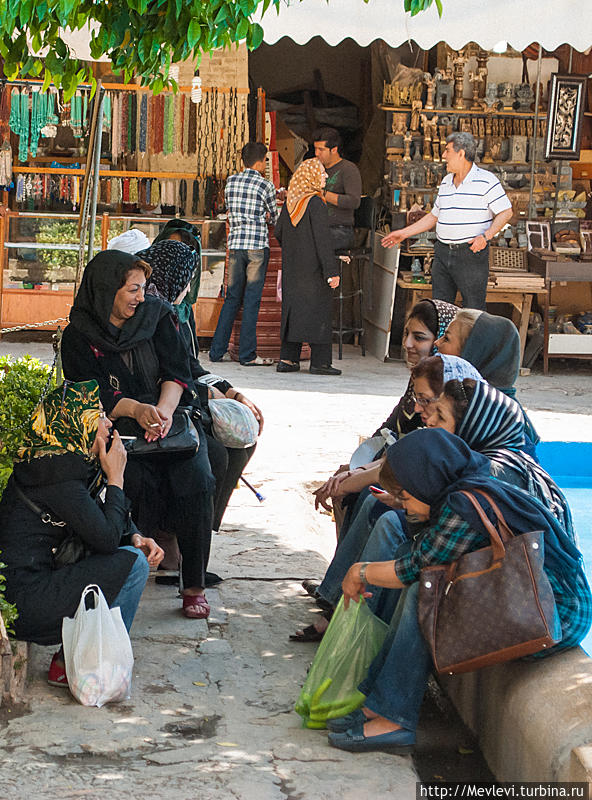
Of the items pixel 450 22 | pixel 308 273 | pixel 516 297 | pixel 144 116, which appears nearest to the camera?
pixel 450 22

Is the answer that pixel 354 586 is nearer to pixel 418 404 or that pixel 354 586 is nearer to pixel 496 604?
pixel 496 604

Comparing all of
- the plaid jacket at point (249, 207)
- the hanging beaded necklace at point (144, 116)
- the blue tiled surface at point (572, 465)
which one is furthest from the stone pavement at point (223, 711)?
the hanging beaded necklace at point (144, 116)

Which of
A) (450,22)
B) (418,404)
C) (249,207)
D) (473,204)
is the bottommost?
(418,404)

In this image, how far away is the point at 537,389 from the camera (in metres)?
9.59

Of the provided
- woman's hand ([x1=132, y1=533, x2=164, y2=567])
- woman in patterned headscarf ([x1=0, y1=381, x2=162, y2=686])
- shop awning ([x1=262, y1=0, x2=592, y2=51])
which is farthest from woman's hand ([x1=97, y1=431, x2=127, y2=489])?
shop awning ([x1=262, y1=0, x2=592, y2=51])

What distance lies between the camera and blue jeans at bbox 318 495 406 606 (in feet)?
11.7

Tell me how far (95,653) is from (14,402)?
3.03 ft

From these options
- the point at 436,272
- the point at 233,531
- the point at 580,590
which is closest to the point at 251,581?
the point at 233,531

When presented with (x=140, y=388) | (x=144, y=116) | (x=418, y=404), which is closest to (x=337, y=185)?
(x=144, y=116)

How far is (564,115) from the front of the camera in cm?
1064

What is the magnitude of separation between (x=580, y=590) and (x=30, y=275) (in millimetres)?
8413

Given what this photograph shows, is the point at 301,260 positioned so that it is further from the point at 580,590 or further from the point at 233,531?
the point at 580,590

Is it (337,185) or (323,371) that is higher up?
(337,185)

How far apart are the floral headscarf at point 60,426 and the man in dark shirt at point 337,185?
6679 mm
